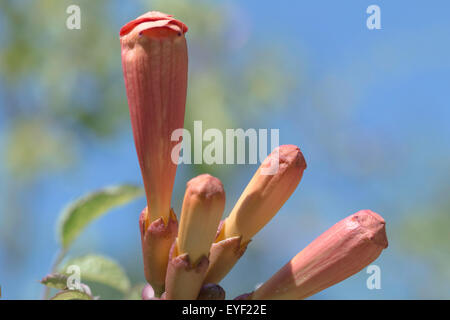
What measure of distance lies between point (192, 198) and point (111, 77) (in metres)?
5.32

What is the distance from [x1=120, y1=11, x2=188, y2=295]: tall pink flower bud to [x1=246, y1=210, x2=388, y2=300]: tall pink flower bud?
352mm

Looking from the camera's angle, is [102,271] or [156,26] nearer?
[156,26]

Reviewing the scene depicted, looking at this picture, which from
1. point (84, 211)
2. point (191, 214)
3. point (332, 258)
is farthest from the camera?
point (84, 211)

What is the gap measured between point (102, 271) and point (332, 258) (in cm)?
99

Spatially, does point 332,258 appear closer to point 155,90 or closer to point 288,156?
point 288,156

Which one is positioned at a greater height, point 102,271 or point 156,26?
point 156,26

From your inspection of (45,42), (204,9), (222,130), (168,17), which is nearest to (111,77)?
(45,42)

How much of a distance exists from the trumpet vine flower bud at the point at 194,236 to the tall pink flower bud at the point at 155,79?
183mm

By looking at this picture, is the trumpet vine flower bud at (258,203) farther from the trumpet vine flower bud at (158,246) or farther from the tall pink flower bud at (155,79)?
the tall pink flower bud at (155,79)

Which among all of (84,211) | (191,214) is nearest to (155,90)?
(191,214)

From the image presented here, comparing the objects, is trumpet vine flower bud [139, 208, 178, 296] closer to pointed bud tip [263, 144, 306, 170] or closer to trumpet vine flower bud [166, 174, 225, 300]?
trumpet vine flower bud [166, 174, 225, 300]

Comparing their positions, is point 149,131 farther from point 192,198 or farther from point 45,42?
point 45,42

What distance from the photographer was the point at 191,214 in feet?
4.56

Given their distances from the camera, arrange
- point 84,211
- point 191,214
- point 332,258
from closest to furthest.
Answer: point 191,214, point 332,258, point 84,211
